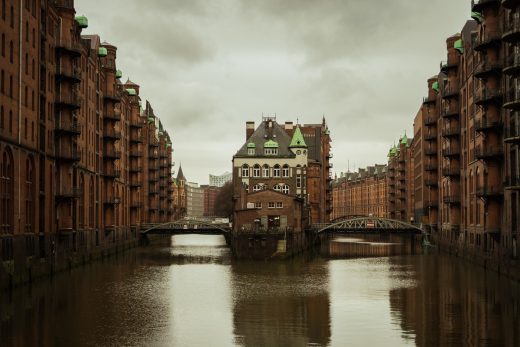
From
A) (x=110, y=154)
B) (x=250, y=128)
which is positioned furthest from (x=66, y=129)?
(x=250, y=128)

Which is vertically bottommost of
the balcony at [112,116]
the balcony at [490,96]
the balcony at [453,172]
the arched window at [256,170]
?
the balcony at [453,172]

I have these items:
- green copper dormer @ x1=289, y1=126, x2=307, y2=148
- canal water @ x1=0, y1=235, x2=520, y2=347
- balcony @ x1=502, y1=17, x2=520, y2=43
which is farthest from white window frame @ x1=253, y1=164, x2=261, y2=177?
balcony @ x1=502, y1=17, x2=520, y2=43

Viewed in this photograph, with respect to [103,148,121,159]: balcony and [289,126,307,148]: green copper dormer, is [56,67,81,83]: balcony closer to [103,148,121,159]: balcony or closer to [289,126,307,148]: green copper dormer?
[103,148,121,159]: balcony

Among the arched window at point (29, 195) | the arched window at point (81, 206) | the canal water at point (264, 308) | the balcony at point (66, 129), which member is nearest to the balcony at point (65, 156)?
the balcony at point (66, 129)

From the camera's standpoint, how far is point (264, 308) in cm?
3850

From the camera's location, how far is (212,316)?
35.8 m

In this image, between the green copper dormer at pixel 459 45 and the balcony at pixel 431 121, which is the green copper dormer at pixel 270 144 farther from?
the green copper dormer at pixel 459 45

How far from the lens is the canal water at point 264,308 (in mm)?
29844

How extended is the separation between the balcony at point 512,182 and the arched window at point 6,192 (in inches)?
1193

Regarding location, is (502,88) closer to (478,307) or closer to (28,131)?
(478,307)

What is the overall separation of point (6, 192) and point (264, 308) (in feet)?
55.4

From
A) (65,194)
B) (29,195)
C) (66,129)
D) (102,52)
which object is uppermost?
(102,52)

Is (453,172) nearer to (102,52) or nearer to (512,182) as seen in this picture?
(512,182)

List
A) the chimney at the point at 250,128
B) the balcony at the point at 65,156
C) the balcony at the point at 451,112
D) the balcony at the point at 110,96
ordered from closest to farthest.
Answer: the balcony at the point at 65,156 < the balcony at the point at 451,112 < the balcony at the point at 110,96 < the chimney at the point at 250,128
